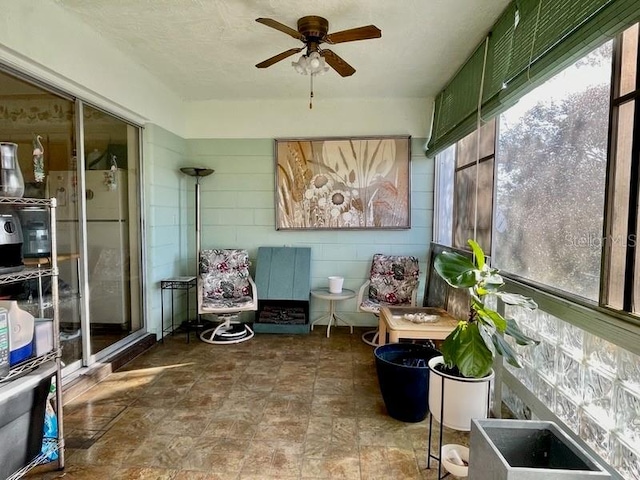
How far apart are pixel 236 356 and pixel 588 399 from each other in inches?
107

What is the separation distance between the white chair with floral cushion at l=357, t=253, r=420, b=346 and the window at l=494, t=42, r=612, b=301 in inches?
58.3

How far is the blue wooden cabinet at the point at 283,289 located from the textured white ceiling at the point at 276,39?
5.98 ft

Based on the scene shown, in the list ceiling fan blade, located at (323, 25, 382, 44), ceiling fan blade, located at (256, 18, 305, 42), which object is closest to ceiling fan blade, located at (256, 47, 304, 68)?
ceiling fan blade, located at (256, 18, 305, 42)

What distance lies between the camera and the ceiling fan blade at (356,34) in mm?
2189

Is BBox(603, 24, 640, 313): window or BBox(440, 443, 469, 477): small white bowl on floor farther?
BBox(440, 443, 469, 477): small white bowl on floor

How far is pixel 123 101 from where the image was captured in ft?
10.2

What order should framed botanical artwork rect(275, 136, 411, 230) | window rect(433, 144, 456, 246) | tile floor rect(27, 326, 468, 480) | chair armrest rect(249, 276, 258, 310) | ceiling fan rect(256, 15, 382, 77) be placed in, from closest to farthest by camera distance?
1. tile floor rect(27, 326, 468, 480)
2. ceiling fan rect(256, 15, 382, 77)
3. window rect(433, 144, 456, 246)
4. chair armrest rect(249, 276, 258, 310)
5. framed botanical artwork rect(275, 136, 411, 230)

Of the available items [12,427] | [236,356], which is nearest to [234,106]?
[236,356]

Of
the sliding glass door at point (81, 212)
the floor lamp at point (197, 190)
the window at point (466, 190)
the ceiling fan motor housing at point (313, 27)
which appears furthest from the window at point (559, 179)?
the floor lamp at point (197, 190)

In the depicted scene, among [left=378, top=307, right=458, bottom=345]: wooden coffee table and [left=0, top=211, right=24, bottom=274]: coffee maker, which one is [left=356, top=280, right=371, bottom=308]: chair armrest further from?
[left=0, top=211, right=24, bottom=274]: coffee maker

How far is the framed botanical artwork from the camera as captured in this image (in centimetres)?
416

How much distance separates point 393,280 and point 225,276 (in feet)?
6.06

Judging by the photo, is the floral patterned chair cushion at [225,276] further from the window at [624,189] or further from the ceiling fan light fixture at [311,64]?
the window at [624,189]

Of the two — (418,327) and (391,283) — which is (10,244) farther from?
(391,283)
